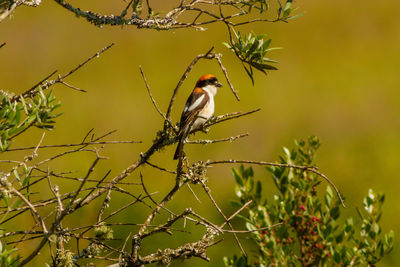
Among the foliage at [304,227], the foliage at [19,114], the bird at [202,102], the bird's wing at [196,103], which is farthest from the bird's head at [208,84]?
the foliage at [19,114]

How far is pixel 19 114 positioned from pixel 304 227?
2.67m

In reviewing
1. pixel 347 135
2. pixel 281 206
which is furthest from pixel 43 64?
pixel 281 206

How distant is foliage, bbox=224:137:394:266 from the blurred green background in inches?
138

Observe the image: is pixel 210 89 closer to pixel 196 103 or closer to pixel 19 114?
pixel 196 103

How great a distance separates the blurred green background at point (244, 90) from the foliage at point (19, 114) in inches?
215

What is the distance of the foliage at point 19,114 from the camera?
2.75 m

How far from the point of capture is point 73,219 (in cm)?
741

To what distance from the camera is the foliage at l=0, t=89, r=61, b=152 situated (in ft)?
9.02

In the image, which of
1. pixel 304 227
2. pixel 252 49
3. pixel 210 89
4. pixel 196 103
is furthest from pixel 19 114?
pixel 210 89

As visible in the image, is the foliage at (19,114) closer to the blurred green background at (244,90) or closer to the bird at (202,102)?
the bird at (202,102)

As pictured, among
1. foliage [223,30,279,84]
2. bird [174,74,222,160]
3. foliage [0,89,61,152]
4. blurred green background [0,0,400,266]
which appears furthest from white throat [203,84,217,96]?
foliage [0,89,61,152]

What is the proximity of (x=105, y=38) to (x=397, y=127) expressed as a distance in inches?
273

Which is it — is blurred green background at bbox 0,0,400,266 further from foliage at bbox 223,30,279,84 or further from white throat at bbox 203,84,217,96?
foliage at bbox 223,30,279,84

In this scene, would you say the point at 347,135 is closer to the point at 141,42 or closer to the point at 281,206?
the point at 141,42
